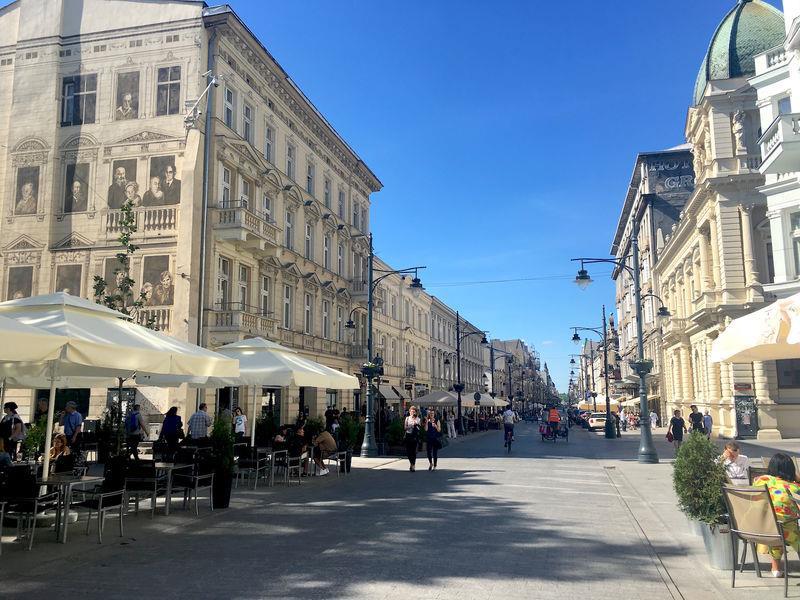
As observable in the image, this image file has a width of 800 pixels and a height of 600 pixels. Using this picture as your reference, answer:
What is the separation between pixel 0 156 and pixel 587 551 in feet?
89.7

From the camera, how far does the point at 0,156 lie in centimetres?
2611

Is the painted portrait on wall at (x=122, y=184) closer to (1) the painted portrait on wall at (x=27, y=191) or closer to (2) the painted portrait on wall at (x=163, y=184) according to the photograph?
(2) the painted portrait on wall at (x=163, y=184)

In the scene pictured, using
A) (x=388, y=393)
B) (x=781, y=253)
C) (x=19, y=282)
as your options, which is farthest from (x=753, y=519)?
(x=388, y=393)

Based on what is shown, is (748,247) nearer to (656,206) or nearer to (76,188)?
(656,206)

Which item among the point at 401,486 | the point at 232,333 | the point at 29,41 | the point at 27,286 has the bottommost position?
the point at 401,486

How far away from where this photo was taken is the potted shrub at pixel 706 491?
715 cm

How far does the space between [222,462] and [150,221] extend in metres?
15.4

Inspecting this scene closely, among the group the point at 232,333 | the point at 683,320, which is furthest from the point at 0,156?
the point at 683,320

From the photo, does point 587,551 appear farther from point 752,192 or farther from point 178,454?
point 752,192

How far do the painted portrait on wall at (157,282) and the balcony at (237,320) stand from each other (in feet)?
5.36

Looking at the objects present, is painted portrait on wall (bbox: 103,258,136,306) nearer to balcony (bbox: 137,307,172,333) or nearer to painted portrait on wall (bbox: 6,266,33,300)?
balcony (bbox: 137,307,172,333)

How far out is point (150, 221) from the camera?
944 inches

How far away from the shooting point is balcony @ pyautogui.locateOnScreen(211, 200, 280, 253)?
2397cm

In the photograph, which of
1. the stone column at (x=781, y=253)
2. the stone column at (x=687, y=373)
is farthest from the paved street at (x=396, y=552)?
the stone column at (x=687, y=373)
